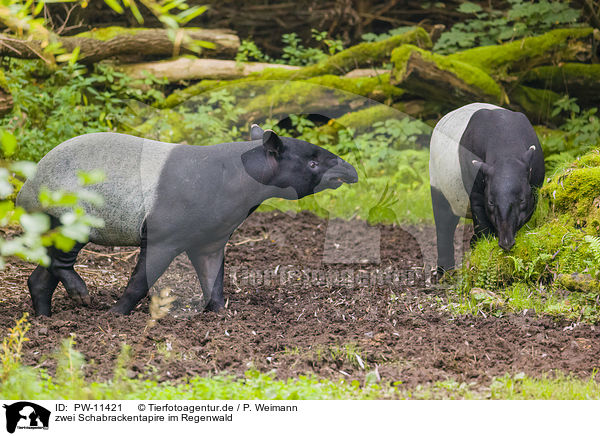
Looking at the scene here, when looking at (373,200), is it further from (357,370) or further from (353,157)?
(357,370)

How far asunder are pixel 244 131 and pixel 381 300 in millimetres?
5427

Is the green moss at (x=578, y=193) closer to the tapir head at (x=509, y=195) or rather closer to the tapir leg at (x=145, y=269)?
the tapir head at (x=509, y=195)

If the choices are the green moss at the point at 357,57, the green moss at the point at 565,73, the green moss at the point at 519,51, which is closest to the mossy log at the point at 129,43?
the green moss at the point at 357,57

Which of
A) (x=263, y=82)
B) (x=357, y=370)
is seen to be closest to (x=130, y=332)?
(x=357, y=370)

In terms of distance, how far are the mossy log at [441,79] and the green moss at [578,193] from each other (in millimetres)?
3846

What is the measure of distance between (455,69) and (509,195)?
4976mm

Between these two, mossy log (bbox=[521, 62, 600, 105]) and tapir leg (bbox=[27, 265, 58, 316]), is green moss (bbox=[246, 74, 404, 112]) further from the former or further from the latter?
tapir leg (bbox=[27, 265, 58, 316])

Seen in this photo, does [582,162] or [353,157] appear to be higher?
[582,162]

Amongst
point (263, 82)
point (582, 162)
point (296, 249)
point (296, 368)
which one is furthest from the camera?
point (263, 82)

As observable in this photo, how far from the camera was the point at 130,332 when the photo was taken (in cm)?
494

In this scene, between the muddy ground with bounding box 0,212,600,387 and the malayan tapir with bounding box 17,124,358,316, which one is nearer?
the muddy ground with bounding box 0,212,600,387

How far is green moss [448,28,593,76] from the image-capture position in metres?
10.8

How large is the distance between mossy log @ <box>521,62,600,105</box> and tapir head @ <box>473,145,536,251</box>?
596 centimetres
